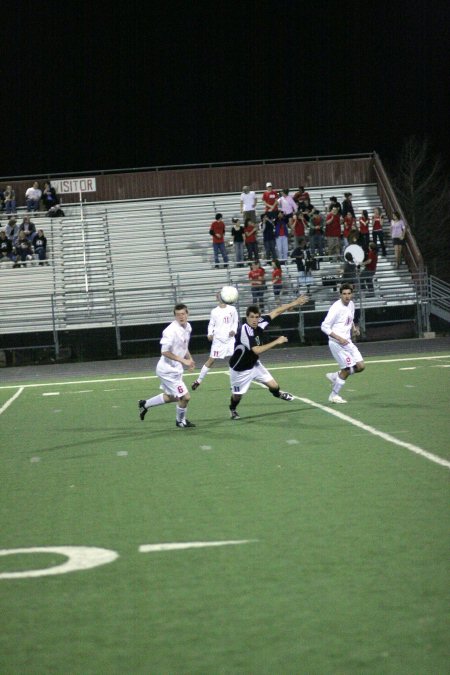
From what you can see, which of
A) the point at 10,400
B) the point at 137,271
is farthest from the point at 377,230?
the point at 10,400

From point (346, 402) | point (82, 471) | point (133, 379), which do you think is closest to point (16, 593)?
point (82, 471)

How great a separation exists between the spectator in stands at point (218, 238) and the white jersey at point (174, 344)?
19871 millimetres

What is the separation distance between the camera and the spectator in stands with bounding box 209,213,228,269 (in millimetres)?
34250

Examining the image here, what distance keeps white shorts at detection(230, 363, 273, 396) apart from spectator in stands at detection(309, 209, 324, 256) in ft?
65.6

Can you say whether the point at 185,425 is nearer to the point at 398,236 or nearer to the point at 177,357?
the point at 177,357

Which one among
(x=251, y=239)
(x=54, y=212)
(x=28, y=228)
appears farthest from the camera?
(x=54, y=212)

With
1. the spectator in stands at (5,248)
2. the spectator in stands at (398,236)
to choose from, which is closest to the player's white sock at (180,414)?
the spectator in stands at (398,236)

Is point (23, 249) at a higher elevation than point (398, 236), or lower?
higher

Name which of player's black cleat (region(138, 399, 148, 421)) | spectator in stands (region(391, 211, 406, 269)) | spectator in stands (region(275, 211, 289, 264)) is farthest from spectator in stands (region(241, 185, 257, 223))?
player's black cleat (region(138, 399, 148, 421))

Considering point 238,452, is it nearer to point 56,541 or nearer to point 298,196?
point 56,541

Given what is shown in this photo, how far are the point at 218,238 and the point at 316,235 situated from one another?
3.21 m

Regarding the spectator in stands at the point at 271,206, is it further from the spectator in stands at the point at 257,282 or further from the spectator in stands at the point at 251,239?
the spectator in stands at the point at 257,282

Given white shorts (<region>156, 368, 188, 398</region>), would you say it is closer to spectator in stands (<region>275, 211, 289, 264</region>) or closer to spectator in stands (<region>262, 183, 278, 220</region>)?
spectator in stands (<region>275, 211, 289, 264</region>)

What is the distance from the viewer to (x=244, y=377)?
14.6 meters
